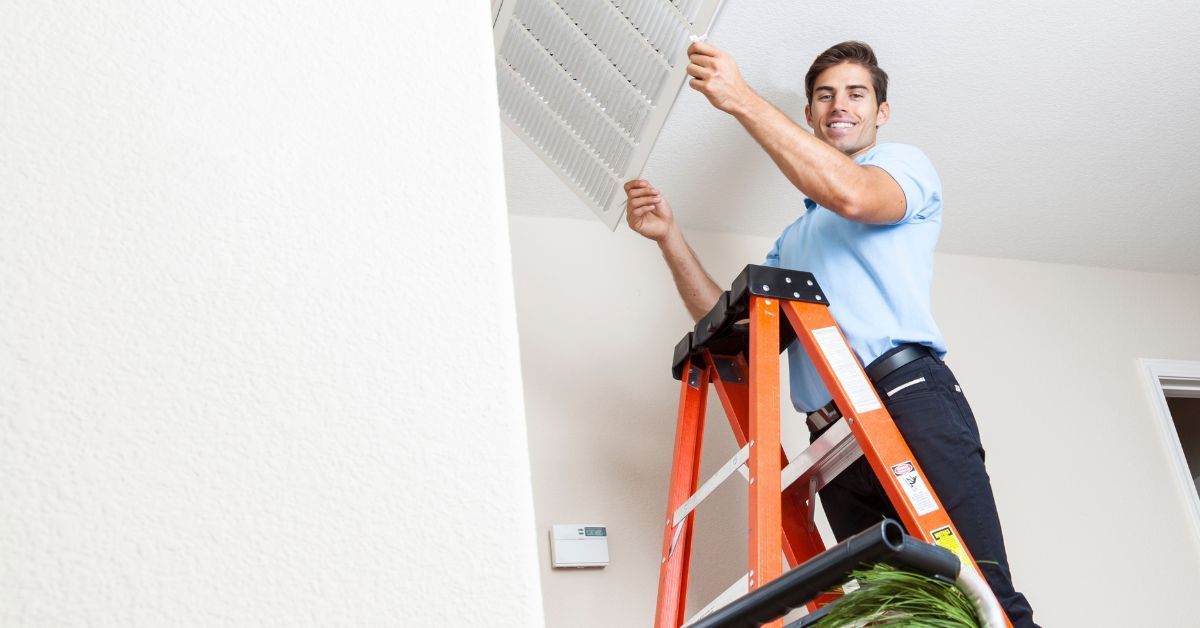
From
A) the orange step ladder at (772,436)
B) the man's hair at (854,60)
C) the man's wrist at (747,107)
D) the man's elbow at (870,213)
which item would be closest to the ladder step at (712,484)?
the orange step ladder at (772,436)

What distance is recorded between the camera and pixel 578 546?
6.85 ft

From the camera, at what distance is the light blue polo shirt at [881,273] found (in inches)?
61.9

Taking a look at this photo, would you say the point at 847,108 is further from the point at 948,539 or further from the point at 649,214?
the point at 948,539

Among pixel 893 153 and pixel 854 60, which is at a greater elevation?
pixel 854 60

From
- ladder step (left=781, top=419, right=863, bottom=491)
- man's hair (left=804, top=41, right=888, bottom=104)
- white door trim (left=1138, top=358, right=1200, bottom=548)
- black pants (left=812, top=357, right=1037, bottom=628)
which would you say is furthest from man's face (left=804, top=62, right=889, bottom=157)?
white door trim (left=1138, top=358, right=1200, bottom=548)

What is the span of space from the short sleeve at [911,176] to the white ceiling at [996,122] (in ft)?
1.70

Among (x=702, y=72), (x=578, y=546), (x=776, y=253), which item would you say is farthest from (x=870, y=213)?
(x=578, y=546)

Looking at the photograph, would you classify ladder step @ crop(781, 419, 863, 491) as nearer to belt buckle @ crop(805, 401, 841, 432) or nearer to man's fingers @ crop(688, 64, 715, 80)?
belt buckle @ crop(805, 401, 841, 432)

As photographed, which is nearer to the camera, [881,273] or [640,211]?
[881,273]

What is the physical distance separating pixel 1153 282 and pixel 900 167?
1.98m

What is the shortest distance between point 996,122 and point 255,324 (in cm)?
222

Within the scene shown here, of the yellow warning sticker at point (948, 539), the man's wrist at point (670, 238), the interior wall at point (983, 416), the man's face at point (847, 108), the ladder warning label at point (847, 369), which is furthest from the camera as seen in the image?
the interior wall at point (983, 416)

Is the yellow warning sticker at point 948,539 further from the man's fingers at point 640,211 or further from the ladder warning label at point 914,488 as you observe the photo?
the man's fingers at point 640,211

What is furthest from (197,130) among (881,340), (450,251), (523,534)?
(881,340)
